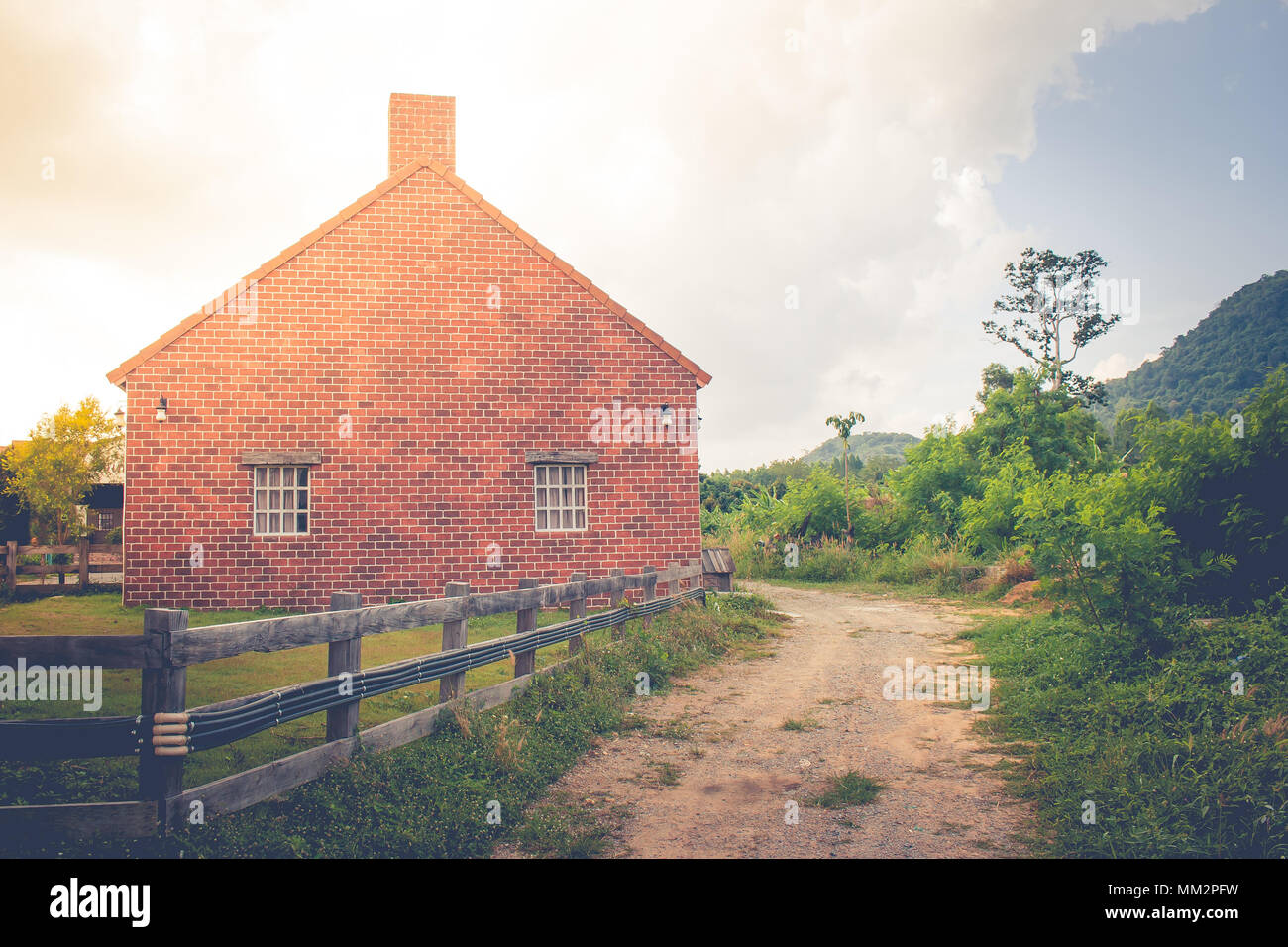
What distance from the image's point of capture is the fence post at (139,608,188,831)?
3.97 metres

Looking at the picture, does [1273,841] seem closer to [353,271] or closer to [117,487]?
[353,271]

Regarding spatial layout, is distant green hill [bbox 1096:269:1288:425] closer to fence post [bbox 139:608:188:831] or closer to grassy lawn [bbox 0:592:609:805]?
grassy lawn [bbox 0:592:609:805]

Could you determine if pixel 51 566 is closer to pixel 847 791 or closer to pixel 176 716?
pixel 176 716

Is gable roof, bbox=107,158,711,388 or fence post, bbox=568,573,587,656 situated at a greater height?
gable roof, bbox=107,158,711,388

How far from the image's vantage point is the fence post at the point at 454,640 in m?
6.56

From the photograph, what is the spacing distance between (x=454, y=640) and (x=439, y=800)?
6.08ft

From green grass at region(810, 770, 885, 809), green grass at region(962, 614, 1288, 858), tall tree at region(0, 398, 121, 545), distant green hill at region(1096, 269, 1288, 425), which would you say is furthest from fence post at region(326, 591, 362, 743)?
distant green hill at region(1096, 269, 1288, 425)

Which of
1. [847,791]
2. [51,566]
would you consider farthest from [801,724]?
[51,566]

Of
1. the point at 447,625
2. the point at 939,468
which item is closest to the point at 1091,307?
the point at 939,468

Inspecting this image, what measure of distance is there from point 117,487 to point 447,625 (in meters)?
32.2

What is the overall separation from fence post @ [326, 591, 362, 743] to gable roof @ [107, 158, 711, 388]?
36.5 ft

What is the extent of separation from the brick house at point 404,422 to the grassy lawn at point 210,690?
1.39m

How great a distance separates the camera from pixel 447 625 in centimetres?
665

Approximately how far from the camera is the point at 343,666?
5.36m
